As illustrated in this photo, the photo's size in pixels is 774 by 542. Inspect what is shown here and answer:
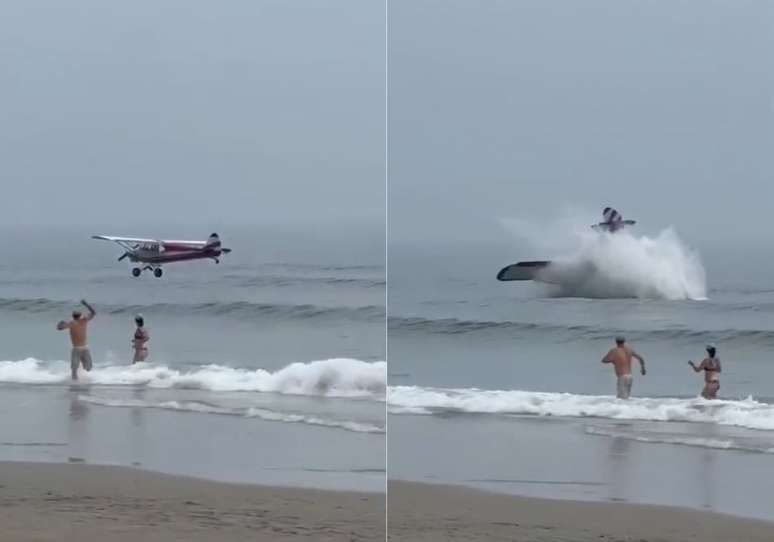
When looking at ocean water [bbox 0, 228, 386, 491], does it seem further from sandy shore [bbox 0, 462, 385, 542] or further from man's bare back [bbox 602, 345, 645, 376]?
man's bare back [bbox 602, 345, 645, 376]

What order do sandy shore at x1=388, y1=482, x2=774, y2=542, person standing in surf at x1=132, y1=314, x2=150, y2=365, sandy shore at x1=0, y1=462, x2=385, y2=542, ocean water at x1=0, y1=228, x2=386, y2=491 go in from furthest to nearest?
person standing in surf at x1=132, y1=314, x2=150, y2=365
ocean water at x1=0, y1=228, x2=386, y2=491
sandy shore at x1=0, y1=462, x2=385, y2=542
sandy shore at x1=388, y1=482, x2=774, y2=542

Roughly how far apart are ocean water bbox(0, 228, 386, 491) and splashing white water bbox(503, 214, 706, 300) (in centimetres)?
83

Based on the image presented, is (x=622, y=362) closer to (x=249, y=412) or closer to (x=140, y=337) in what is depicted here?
(x=249, y=412)

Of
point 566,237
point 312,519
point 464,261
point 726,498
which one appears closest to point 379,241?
point 464,261

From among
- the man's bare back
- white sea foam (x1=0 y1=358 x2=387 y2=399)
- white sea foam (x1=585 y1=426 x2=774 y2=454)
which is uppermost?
the man's bare back

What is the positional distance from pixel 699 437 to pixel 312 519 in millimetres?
1812

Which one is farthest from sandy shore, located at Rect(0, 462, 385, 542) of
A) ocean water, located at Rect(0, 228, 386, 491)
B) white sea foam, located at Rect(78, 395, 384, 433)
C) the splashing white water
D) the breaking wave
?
the splashing white water

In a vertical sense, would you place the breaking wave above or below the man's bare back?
above

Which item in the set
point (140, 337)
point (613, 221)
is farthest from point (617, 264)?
point (140, 337)

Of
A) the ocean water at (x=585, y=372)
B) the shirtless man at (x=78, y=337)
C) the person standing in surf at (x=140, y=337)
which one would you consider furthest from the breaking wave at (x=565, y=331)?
the shirtless man at (x=78, y=337)

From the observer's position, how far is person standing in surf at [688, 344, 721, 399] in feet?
20.7

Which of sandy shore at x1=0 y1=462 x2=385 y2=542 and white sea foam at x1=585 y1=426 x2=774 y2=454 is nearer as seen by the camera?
white sea foam at x1=585 y1=426 x2=774 y2=454

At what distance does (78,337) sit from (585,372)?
249 centimetres

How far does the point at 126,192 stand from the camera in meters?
6.89
